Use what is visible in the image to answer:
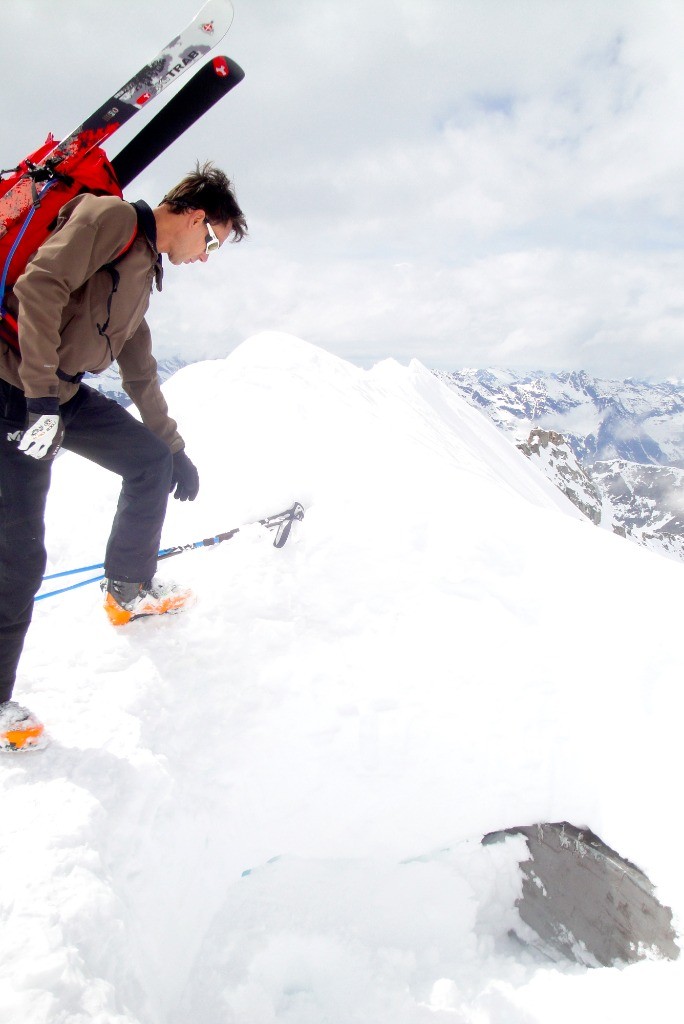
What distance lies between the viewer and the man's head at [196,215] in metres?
3.14

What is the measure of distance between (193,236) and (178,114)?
7.23 ft

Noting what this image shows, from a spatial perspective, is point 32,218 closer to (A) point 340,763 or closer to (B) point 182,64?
(B) point 182,64

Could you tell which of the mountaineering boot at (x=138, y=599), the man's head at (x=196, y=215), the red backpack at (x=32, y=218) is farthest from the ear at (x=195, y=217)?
the mountaineering boot at (x=138, y=599)

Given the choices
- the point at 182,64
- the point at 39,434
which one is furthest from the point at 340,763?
the point at 182,64

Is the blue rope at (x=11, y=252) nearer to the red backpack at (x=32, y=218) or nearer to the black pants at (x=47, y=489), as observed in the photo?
→ the red backpack at (x=32, y=218)

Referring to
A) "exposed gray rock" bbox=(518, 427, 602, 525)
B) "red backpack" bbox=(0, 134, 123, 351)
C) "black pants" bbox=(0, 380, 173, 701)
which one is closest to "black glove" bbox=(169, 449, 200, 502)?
"black pants" bbox=(0, 380, 173, 701)

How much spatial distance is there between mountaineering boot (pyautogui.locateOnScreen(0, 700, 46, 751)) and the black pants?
0.40ft

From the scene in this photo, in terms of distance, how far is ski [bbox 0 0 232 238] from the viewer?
279cm

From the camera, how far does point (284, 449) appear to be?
5.92 metres

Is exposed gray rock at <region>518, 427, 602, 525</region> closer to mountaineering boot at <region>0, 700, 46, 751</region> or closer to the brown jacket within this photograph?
the brown jacket

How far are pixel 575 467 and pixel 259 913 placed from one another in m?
118

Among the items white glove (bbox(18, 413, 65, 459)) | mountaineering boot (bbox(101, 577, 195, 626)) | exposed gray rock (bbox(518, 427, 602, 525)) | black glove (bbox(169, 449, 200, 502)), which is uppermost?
exposed gray rock (bbox(518, 427, 602, 525))

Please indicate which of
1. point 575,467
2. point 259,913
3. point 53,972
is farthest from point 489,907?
point 575,467

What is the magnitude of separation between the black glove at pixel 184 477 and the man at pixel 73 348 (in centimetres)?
62
